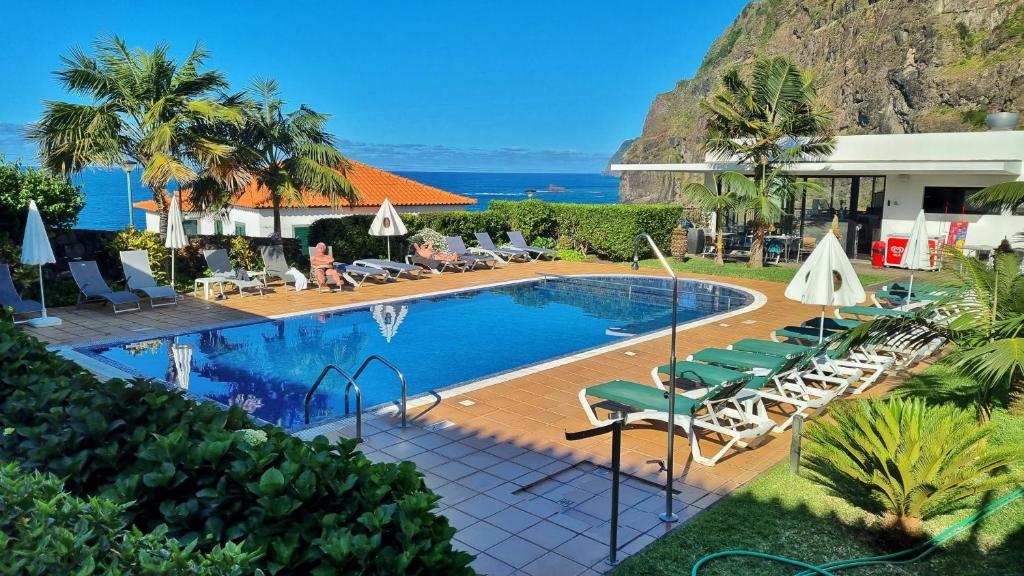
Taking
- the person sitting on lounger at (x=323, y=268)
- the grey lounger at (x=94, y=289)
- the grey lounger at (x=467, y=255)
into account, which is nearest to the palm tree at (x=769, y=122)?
the grey lounger at (x=467, y=255)

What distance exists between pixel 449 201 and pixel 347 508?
2656 centimetres

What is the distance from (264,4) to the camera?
66.5 m

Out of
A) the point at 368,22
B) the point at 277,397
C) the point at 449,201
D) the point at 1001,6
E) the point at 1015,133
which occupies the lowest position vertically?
the point at 277,397

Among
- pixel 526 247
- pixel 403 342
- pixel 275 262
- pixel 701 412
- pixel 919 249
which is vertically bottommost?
pixel 403 342

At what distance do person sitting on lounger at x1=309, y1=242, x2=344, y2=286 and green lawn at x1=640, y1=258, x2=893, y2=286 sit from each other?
31.6ft

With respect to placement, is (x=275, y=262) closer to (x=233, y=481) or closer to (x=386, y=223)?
(x=386, y=223)

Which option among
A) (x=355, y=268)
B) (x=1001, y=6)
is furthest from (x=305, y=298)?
(x=1001, y=6)

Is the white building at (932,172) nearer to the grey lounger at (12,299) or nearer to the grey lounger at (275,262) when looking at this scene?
the grey lounger at (275,262)

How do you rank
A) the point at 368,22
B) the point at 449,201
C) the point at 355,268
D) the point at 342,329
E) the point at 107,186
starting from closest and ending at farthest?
the point at 342,329, the point at 355,268, the point at 449,201, the point at 368,22, the point at 107,186

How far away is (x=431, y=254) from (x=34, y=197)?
31.0 feet

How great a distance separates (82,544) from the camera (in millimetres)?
2580

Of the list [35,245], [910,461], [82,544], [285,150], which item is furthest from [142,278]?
[910,461]

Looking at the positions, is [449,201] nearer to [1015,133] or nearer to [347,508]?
[1015,133]

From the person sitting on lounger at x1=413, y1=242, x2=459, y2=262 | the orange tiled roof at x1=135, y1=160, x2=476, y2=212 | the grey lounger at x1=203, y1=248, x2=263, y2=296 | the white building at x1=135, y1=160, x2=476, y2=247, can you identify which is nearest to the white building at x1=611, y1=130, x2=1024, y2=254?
the person sitting on lounger at x1=413, y1=242, x2=459, y2=262
